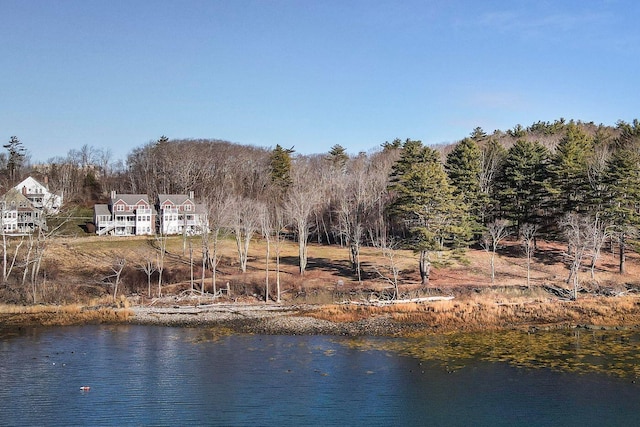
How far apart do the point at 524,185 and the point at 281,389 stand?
52.0 metres

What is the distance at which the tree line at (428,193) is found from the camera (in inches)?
2158

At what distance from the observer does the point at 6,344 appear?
1356 inches

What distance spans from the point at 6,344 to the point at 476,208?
50028mm

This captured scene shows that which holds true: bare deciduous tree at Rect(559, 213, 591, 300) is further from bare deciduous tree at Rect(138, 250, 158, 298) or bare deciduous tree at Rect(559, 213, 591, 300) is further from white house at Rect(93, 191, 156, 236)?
white house at Rect(93, 191, 156, 236)

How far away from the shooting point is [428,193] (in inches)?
2105

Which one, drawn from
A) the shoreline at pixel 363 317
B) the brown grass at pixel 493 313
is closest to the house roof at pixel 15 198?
the shoreline at pixel 363 317

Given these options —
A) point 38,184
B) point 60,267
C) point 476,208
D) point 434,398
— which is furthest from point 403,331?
point 38,184

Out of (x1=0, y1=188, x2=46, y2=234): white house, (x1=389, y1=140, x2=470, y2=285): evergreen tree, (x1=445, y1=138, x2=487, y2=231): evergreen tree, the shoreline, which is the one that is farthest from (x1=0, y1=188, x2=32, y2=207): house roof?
(x1=445, y1=138, x2=487, y2=231): evergreen tree

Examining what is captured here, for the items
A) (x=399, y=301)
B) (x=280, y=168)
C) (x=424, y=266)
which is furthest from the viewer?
(x=280, y=168)

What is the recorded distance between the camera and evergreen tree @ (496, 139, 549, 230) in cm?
6756

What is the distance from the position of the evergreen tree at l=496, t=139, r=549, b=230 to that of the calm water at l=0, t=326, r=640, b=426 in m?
40.9

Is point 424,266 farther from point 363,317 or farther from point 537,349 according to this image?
point 537,349

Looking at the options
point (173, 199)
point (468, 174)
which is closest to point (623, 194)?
point (468, 174)

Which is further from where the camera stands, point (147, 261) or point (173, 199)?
point (173, 199)
